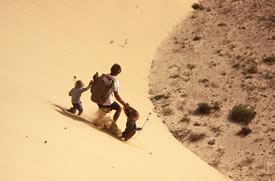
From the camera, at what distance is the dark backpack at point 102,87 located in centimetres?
936

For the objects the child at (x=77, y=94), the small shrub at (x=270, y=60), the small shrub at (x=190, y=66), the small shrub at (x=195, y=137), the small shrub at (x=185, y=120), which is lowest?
the small shrub at (x=190, y=66)

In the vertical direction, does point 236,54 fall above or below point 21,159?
below

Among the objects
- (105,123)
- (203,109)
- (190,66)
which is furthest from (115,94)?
(190,66)

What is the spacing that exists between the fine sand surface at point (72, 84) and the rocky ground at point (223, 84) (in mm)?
632

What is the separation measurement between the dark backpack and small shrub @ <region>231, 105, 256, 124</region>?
246 inches

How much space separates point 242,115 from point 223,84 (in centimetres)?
233

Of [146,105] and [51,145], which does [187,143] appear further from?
[51,145]

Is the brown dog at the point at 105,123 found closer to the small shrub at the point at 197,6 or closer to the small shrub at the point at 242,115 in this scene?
the small shrub at the point at 242,115

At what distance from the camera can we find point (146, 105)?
15.4 meters

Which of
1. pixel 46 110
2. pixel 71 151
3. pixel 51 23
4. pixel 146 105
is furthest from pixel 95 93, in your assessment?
pixel 51 23

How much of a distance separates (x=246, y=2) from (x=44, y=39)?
11222 mm

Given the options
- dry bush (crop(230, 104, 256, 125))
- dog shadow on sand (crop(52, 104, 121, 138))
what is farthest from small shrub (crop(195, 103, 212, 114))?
dog shadow on sand (crop(52, 104, 121, 138))

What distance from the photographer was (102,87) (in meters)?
9.38

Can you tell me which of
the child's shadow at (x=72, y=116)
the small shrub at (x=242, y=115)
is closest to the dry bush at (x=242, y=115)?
the small shrub at (x=242, y=115)
